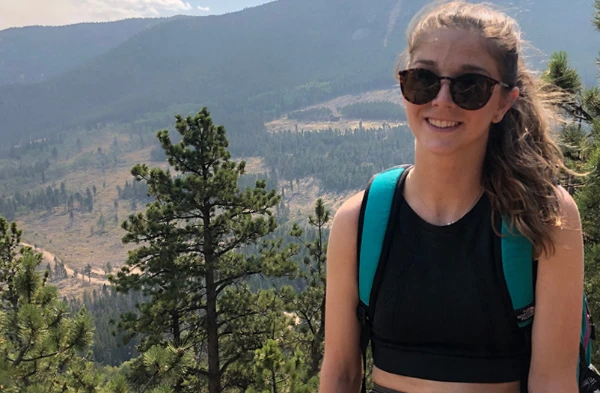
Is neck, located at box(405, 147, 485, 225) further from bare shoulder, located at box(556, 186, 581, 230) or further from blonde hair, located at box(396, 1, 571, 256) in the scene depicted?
bare shoulder, located at box(556, 186, 581, 230)

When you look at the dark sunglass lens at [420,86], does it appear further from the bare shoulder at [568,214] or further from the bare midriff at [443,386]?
the bare midriff at [443,386]

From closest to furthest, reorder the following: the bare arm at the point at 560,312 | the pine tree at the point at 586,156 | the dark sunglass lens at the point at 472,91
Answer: the bare arm at the point at 560,312 → the dark sunglass lens at the point at 472,91 → the pine tree at the point at 586,156

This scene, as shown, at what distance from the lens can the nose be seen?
5.59 ft

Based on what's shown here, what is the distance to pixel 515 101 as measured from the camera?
182cm

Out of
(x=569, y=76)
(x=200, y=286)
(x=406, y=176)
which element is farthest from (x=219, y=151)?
(x=406, y=176)

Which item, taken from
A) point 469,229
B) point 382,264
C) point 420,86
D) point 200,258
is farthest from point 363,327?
point 200,258

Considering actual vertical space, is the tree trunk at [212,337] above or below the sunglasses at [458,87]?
below

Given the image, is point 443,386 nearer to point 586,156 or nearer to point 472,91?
point 472,91

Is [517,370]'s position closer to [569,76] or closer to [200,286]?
[569,76]

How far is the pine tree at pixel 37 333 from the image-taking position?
5.02 m

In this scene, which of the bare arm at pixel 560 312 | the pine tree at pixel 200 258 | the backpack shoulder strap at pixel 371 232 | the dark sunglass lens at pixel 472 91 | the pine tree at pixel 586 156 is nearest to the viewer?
the bare arm at pixel 560 312

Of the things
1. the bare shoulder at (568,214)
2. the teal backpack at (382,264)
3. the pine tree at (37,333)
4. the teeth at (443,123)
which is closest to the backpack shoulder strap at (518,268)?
the teal backpack at (382,264)

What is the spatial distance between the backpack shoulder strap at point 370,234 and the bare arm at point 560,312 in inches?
21.1

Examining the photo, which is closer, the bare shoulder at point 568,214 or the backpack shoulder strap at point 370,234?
the bare shoulder at point 568,214
